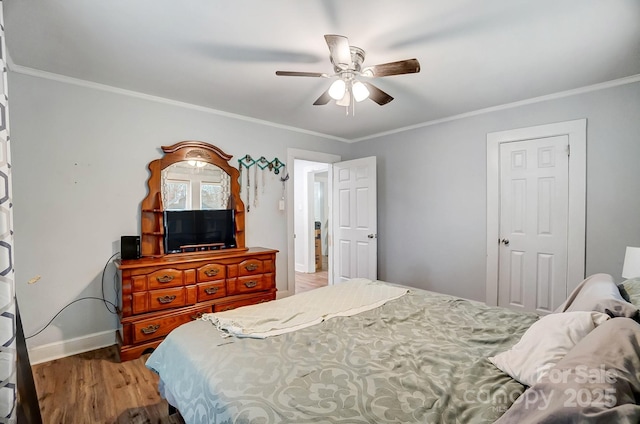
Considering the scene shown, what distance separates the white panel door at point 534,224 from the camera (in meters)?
2.91

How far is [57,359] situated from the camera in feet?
8.04

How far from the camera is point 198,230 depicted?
312cm

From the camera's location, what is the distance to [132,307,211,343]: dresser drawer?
8.08ft

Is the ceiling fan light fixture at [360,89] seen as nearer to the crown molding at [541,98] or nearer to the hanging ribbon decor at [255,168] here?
the hanging ribbon decor at [255,168]

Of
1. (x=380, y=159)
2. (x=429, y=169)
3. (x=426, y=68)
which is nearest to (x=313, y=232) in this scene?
(x=380, y=159)

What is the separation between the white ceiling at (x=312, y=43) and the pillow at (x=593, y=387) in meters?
1.72

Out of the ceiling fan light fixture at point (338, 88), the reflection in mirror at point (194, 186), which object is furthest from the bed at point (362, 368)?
the reflection in mirror at point (194, 186)

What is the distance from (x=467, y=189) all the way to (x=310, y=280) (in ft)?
10.5

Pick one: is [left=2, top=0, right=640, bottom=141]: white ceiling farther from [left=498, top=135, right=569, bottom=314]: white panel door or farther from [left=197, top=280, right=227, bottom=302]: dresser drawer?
[left=197, top=280, right=227, bottom=302]: dresser drawer

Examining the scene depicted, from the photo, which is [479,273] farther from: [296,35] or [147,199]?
[147,199]

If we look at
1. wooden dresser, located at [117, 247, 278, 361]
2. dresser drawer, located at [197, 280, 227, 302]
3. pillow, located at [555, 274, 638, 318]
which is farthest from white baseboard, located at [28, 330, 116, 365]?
pillow, located at [555, 274, 638, 318]

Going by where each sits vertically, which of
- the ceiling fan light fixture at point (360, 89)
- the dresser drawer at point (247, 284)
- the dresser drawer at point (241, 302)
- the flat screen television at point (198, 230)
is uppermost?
the ceiling fan light fixture at point (360, 89)

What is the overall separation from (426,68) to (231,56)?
5.01ft

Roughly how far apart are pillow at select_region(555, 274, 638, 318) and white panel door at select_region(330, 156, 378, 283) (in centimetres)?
258
